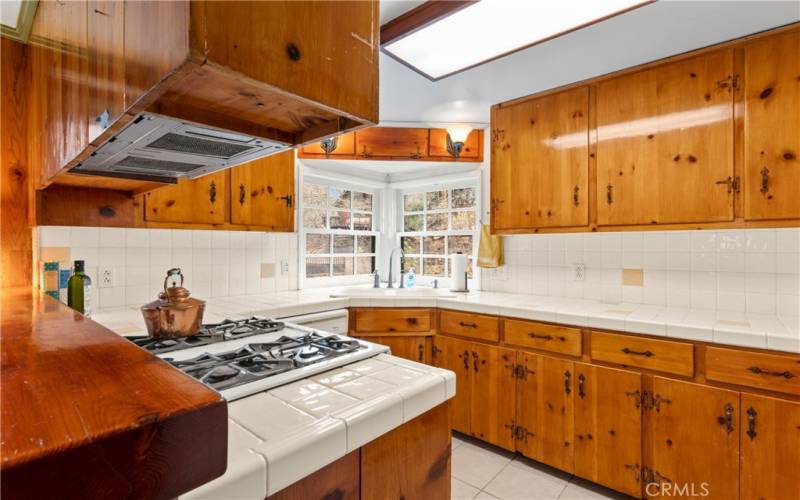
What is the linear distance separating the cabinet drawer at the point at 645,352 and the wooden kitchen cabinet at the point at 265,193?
2.07 metres

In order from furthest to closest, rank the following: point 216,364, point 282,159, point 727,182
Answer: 1. point 282,159
2. point 727,182
3. point 216,364

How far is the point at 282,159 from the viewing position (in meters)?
2.66

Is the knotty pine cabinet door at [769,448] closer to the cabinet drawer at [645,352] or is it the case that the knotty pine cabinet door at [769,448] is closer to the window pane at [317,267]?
the cabinet drawer at [645,352]

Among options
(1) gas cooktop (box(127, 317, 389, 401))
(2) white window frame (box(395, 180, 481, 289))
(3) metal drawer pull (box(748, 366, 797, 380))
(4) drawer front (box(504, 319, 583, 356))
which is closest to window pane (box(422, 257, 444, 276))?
(2) white window frame (box(395, 180, 481, 289))

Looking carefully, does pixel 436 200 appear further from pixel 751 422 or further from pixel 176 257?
pixel 751 422

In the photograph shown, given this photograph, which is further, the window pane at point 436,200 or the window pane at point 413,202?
the window pane at point 413,202

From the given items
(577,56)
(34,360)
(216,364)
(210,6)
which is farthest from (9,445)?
(577,56)

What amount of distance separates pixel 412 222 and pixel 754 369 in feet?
8.72

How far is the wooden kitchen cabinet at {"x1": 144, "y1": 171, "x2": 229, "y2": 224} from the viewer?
2064 millimetres

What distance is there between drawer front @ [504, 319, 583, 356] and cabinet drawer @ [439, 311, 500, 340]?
9 cm

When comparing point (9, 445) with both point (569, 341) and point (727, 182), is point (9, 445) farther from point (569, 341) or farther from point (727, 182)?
point (727, 182)

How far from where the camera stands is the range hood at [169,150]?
30.7 inches

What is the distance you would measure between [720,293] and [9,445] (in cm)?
279

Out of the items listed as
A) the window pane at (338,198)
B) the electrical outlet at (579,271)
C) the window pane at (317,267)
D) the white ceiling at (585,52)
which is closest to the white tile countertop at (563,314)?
the electrical outlet at (579,271)
